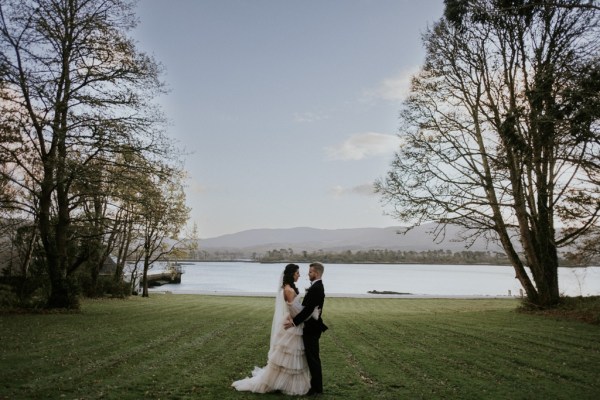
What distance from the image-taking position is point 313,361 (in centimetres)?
682

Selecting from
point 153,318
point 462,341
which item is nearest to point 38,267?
point 153,318

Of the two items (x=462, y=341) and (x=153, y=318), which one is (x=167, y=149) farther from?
(x=462, y=341)

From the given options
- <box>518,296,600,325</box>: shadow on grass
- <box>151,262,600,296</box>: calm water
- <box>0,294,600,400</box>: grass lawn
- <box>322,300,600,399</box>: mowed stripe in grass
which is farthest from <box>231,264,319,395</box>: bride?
<box>151,262,600,296</box>: calm water

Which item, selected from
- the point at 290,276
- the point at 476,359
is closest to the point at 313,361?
the point at 290,276

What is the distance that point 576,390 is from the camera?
6.93 meters

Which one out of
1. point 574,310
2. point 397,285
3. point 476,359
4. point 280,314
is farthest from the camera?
point 397,285

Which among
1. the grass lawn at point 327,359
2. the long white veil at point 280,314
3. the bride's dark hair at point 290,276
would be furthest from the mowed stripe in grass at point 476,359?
the bride's dark hair at point 290,276

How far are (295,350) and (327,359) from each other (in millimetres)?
2608

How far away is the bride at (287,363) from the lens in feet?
22.2

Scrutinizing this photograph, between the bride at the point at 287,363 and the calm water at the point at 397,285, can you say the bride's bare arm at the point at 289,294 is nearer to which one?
the bride at the point at 287,363

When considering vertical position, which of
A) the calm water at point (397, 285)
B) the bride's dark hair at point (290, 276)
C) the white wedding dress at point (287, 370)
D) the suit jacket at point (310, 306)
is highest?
the bride's dark hair at point (290, 276)

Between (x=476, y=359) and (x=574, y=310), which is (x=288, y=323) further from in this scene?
(x=574, y=310)

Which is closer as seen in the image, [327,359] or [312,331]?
[312,331]

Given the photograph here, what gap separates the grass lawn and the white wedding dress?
0.23 metres
